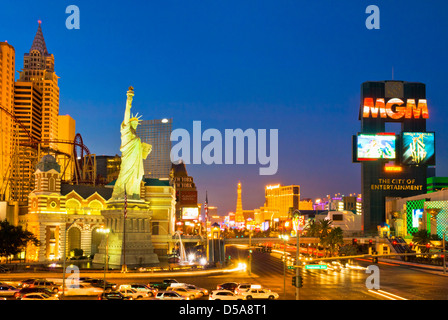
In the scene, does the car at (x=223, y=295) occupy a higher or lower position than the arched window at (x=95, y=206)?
lower

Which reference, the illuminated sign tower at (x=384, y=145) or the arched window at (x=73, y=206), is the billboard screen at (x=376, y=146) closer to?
the illuminated sign tower at (x=384, y=145)

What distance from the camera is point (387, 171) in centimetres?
16238

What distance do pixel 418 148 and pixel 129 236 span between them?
4055 inches

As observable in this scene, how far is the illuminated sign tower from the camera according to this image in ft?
513

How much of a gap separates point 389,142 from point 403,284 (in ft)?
339

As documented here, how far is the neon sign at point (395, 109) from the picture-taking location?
159375mm

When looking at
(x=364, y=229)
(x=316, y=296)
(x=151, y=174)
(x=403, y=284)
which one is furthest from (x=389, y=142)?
(x=316, y=296)

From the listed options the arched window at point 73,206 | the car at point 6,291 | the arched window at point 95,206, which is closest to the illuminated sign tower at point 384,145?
the arched window at point 95,206

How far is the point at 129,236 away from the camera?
3339 inches

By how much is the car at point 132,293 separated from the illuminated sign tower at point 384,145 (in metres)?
124

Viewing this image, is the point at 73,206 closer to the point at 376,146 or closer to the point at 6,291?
the point at 6,291

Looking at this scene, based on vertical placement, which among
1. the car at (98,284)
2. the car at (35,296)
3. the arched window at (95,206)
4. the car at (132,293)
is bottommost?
the car at (98,284)

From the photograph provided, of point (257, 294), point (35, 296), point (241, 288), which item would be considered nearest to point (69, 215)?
point (35, 296)
